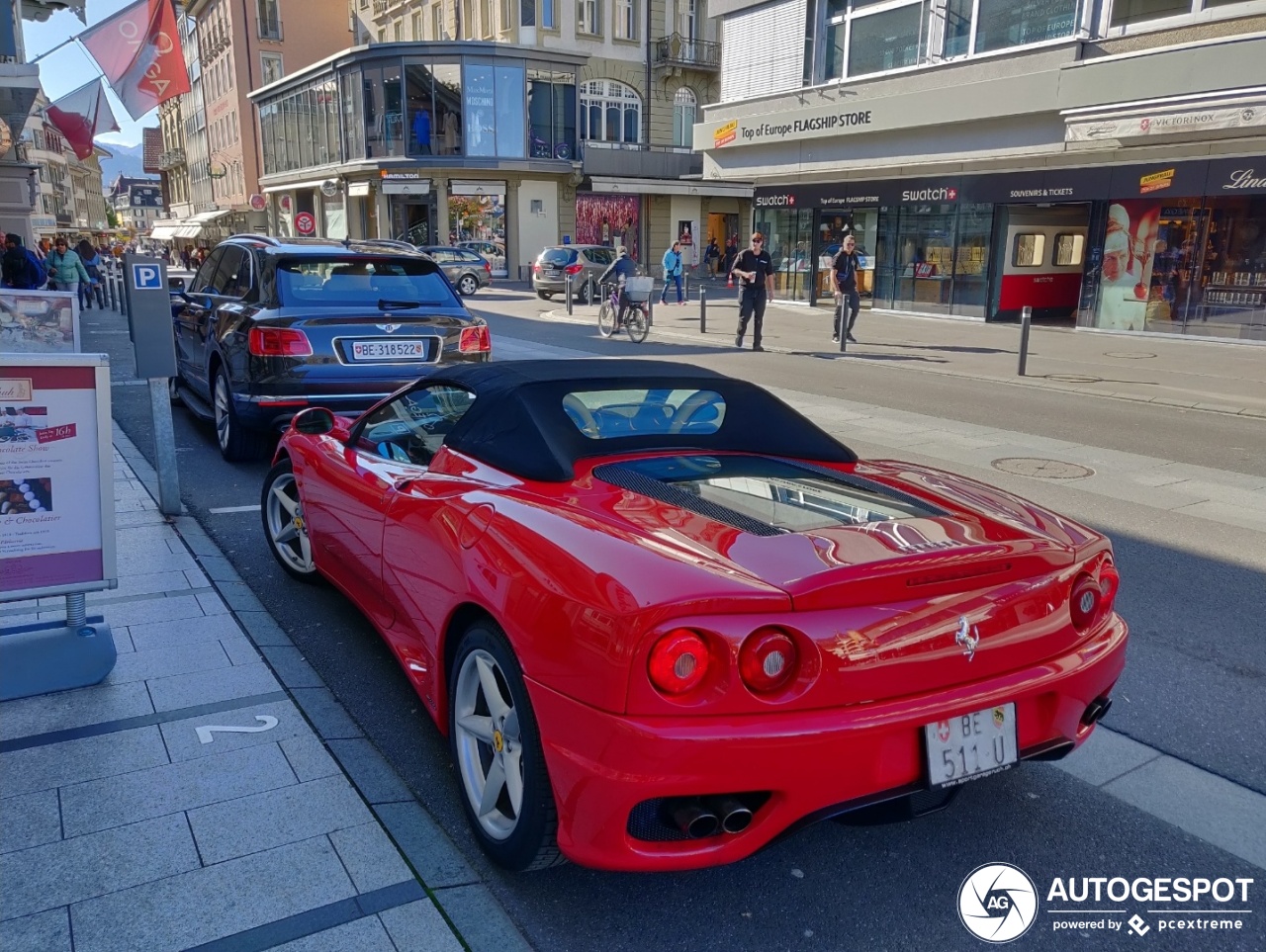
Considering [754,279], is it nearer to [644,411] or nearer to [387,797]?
[644,411]

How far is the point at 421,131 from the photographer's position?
41.3m

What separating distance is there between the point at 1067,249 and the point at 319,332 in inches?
820

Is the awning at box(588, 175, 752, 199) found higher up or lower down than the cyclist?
higher up

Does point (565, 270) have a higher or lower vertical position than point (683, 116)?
lower

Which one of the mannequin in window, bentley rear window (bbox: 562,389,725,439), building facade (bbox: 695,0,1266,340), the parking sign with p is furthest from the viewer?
the mannequin in window

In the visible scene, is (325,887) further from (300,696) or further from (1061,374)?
(1061,374)

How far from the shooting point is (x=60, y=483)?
3908 mm

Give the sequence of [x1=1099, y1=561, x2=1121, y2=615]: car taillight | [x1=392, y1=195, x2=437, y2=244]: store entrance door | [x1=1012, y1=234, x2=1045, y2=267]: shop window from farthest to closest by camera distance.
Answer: [x1=392, y1=195, x2=437, y2=244]: store entrance door
[x1=1012, y1=234, x2=1045, y2=267]: shop window
[x1=1099, y1=561, x2=1121, y2=615]: car taillight

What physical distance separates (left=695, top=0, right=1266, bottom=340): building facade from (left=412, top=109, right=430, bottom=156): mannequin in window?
1653 cm

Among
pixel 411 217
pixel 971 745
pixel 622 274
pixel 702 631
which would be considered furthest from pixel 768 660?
pixel 411 217

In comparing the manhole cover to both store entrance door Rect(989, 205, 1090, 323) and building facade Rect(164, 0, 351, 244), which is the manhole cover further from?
building facade Rect(164, 0, 351, 244)

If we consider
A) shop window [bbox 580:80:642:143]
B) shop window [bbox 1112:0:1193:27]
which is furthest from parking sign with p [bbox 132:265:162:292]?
shop window [bbox 580:80:642:143]

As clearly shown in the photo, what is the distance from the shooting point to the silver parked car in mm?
29672

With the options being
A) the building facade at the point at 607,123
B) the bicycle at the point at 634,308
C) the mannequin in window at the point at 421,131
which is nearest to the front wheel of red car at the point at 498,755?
the bicycle at the point at 634,308
